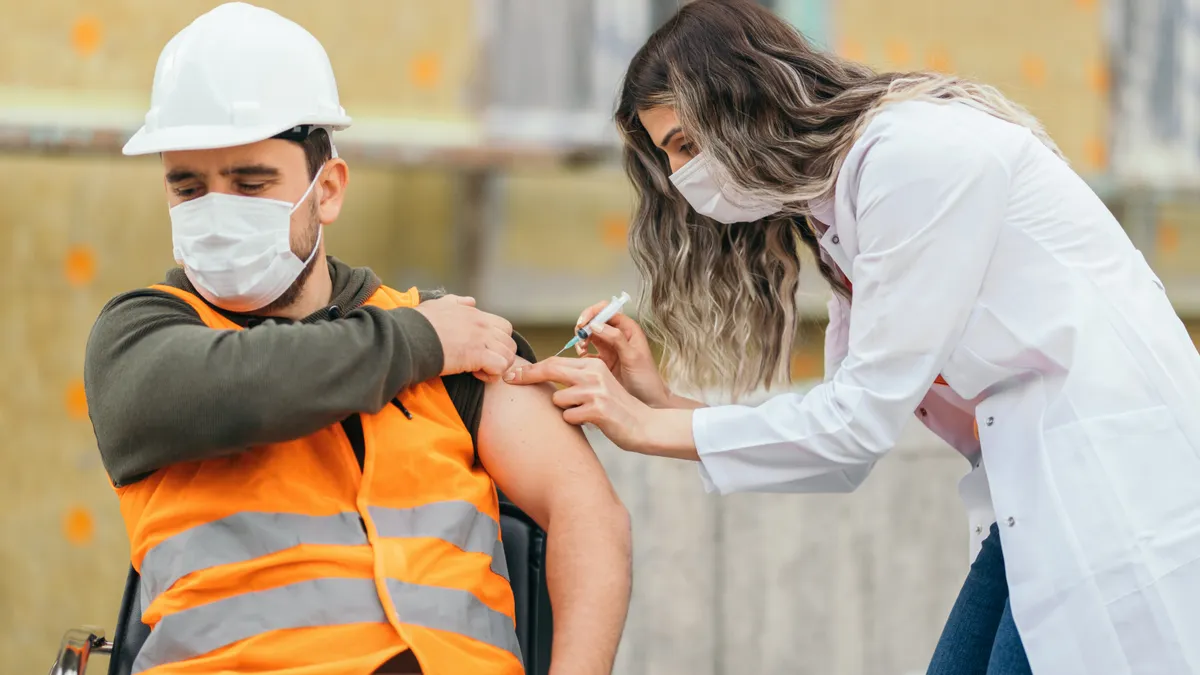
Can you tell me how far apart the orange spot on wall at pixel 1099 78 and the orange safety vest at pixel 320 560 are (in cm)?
460

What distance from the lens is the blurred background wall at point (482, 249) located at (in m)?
3.84

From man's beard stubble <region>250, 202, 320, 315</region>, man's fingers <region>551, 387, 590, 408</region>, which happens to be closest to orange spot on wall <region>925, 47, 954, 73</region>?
man's fingers <region>551, 387, 590, 408</region>

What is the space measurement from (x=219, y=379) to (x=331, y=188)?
1.53ft

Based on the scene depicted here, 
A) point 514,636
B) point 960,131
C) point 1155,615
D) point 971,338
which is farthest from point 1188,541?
point 514,636

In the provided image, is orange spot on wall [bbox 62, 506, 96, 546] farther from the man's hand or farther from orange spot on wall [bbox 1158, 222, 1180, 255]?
orange spot on wall [bbox 1158, 222, 1180, 255]

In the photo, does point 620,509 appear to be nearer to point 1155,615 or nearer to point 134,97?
point 1155,615

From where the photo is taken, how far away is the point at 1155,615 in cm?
184

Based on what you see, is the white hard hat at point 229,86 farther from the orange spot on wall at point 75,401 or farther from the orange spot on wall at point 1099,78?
the orange spot on wall at point 1099,78

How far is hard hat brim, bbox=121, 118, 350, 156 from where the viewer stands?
191cm

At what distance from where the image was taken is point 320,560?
1.88m

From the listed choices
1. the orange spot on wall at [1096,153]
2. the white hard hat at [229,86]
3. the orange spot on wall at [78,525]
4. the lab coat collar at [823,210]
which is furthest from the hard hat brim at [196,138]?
the orange spot on wall at [1096,153]

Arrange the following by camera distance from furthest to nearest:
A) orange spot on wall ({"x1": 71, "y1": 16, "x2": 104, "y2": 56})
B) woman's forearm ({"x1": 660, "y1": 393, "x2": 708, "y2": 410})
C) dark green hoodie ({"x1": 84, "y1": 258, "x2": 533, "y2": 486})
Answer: orange spot on wall ({"x1": 71, "y1": 16, "x2": 104, "y2": 56}) → woman's forearm ({"x1": 660, "y1": 393, "x2": 708, "y2": 410}) → dark green hoodie ({"x1": 84, "y1": 258, "x2": 533, "y2": 486})

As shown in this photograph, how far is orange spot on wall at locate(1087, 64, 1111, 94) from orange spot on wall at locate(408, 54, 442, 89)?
2.83m

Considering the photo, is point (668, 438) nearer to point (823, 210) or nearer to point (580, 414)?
point (580, 414)
